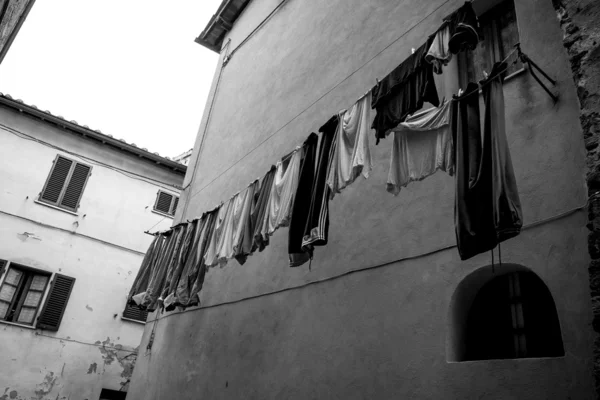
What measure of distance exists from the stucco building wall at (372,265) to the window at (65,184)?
6852mm

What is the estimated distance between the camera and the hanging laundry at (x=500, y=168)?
3234 millimetres

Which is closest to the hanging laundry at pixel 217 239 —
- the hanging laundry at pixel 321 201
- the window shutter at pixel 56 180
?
the hanging laundry at pixel 321 201

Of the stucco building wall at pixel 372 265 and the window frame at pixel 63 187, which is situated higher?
the window frame at pixel 63 187

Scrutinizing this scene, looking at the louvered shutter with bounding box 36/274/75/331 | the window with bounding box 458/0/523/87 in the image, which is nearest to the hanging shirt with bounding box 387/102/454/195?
the window with bounding box 458/0/523/87

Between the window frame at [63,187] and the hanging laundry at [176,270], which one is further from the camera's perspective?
the window frame at [63,187]

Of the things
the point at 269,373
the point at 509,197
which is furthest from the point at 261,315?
the point at 509,197

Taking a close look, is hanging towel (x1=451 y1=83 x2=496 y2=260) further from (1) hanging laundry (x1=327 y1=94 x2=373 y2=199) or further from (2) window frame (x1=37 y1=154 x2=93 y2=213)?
(2) window frame (x1=37 y1=154 x2=93 y2=213)

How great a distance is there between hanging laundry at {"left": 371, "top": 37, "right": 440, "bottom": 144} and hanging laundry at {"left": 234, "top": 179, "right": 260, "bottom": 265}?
103 inches

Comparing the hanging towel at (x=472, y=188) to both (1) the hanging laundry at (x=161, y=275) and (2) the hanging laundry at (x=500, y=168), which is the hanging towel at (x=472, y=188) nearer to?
(2) the hanging laundry at (x=500, y=168)

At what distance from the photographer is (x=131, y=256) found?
1600cm

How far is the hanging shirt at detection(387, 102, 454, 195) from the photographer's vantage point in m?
4.16

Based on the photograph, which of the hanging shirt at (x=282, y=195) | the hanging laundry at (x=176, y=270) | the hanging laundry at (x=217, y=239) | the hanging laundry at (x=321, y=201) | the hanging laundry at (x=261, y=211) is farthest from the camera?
the hanging laundry at (x=176, y=270)

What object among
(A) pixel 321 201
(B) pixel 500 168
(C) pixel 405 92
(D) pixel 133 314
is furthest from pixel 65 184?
(B) pixel 500 168

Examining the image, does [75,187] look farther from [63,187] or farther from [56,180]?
[56,180]
